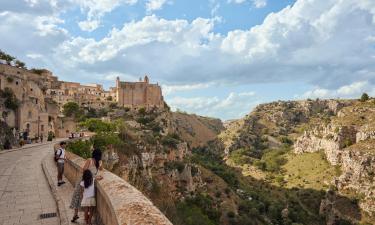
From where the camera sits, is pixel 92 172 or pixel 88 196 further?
pixel 92 172

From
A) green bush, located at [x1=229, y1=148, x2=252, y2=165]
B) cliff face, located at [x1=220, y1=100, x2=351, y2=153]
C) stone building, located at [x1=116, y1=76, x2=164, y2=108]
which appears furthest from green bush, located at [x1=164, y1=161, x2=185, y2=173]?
cliff face, located at [x1=220, y1=100, x2=351, y2=153]

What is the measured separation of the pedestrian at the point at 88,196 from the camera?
7402 mm

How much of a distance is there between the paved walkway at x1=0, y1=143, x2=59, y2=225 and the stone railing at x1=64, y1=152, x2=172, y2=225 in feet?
7.02

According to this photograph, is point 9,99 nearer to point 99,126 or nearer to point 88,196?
point 99,126

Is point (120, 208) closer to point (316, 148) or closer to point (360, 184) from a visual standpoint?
point (360, 184)

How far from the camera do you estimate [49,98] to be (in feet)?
210

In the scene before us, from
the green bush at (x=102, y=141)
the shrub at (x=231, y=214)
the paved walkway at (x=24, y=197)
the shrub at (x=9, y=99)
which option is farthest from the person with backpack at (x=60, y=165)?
the shrub at (x=231, y=214)

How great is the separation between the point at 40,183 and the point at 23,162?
7709 mm

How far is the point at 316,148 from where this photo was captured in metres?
98.2

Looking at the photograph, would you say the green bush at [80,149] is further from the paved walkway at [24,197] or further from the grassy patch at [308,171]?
the grassy patch at [308,171]

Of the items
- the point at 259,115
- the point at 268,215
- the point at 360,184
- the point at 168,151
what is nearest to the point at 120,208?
the point at 168,151

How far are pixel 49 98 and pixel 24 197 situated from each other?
186 feet

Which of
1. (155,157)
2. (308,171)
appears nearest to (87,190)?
(155,157)

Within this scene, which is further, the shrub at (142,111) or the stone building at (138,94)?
the stone building at (138,94)
